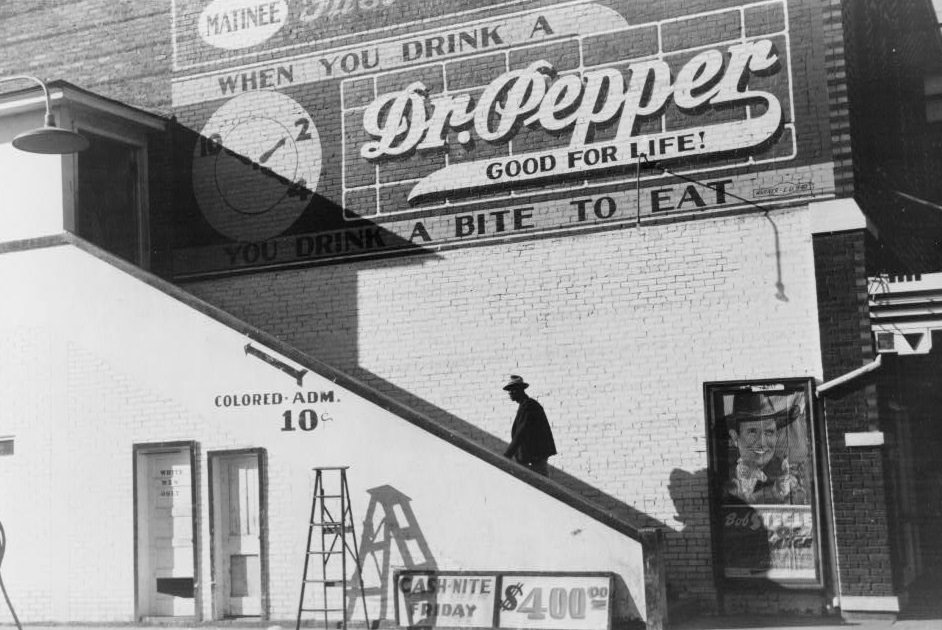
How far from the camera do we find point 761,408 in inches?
518

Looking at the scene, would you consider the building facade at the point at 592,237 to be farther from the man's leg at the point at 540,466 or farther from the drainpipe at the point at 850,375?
the man's leg at the point at 540,466

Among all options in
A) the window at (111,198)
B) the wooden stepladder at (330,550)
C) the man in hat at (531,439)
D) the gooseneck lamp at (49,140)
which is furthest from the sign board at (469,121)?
the wooden stepladder at (330,550)

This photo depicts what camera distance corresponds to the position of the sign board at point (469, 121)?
1362cm

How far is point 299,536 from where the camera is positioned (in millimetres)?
12586

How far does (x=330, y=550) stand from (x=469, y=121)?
571 centimetres

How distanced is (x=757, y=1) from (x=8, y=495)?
10.4 metres

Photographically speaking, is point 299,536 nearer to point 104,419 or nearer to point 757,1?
point 104,419

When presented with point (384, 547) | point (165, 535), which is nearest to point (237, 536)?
point (165, 535)

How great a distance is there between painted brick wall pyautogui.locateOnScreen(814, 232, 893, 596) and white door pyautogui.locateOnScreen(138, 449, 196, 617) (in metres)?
7.04

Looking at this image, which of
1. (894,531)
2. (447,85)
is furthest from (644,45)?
(894,531)

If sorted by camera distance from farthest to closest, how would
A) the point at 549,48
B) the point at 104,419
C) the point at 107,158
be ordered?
1. the point at 107,158
2. the point at 549,48
3. the point at 104,419

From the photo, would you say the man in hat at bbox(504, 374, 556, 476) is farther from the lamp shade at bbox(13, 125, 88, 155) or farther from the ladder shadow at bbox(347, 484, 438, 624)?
the lamp shade at bbox(13, 125, 88, 155)

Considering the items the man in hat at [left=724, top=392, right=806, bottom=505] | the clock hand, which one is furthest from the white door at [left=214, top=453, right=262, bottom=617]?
the man in hat at [left=724, top=392, right=806, bottom=505]

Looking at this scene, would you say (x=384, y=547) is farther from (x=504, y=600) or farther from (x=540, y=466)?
(x=540, y=466)
